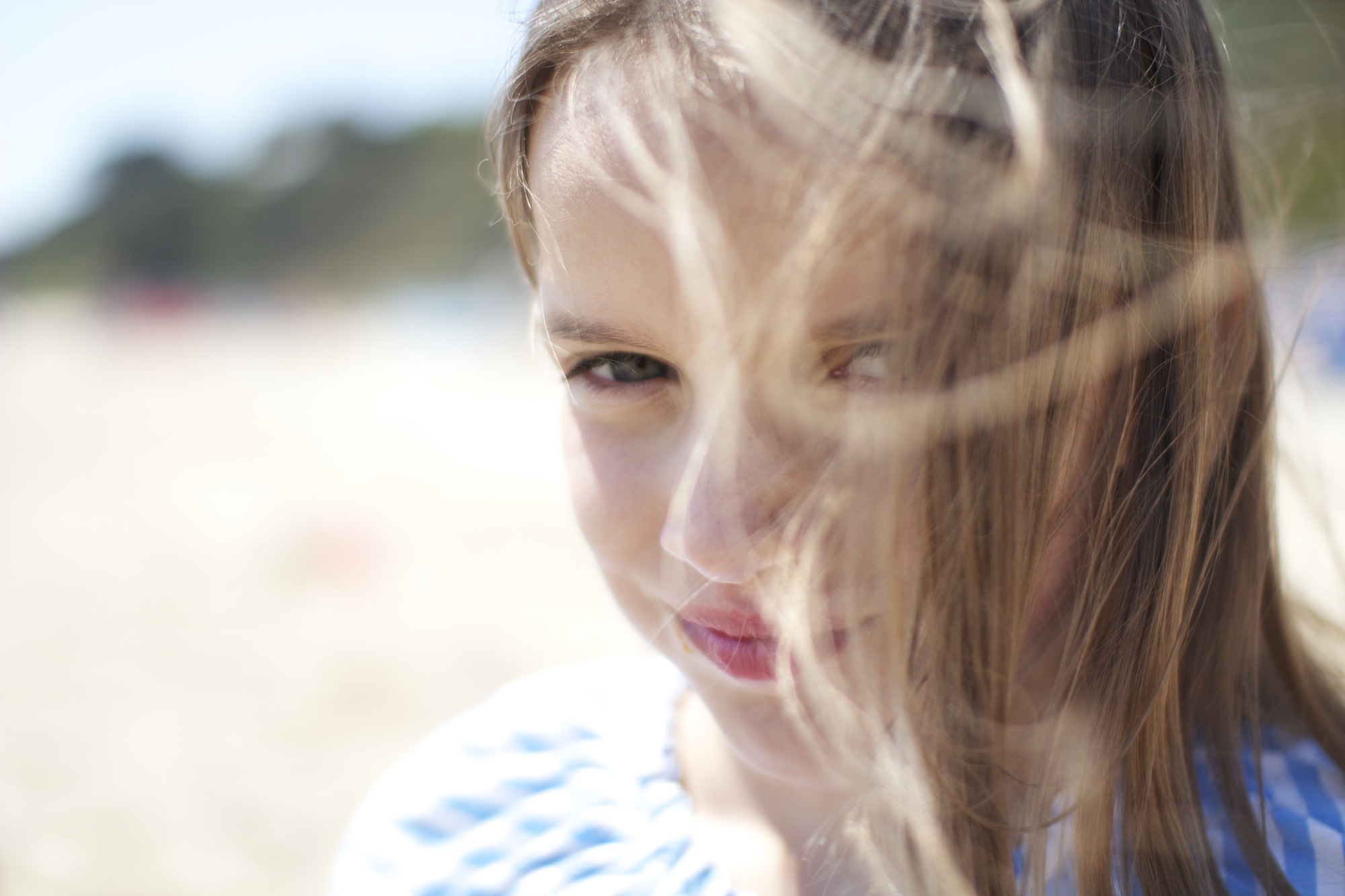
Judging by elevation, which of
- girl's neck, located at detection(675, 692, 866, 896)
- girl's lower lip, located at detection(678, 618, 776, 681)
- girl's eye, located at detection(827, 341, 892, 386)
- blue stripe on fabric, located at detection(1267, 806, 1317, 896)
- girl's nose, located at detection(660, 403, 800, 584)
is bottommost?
blue stripe on fabric, located at detection(1267, 806, 1317, 896)

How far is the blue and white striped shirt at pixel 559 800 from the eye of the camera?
3.08ft

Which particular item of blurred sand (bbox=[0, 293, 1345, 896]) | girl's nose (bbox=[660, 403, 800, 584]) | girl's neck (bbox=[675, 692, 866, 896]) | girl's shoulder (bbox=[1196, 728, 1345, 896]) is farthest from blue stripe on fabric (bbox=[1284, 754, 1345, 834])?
girl's nose (bbox=[660, 403, 800, 584])

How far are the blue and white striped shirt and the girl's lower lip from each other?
0.25 metres

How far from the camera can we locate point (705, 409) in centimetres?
78

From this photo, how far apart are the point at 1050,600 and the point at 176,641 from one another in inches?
161

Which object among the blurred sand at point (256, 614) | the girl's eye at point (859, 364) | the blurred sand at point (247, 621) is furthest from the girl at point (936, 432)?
the blurred sand at point (247, 621)

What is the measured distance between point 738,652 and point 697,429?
199 mm

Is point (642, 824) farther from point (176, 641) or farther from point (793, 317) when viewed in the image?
point (176, 641)

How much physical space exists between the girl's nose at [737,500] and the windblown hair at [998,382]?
0.02 meters

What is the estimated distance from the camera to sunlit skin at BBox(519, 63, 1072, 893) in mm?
713

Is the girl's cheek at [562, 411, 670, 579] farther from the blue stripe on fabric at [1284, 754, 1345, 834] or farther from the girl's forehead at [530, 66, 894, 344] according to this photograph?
the blue stripe on fabric at [1284, 754, 1345, 834]

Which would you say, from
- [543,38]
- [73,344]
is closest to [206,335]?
[73,344]

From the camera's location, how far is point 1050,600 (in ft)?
2.67

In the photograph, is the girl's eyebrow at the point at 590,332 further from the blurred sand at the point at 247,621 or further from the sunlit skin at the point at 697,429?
the blurred sand at the point at 247,621
